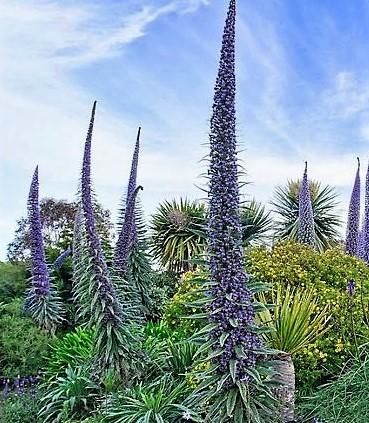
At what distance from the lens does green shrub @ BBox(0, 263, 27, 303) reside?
14.4 meters

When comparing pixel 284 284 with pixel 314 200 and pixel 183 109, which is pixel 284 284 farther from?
pixel 314 200

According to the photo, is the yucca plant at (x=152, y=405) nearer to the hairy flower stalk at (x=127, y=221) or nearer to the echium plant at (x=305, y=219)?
the hairy flower stalk at (x=127, y=221)

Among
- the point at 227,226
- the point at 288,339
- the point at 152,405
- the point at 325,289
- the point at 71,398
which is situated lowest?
the point at 71,398

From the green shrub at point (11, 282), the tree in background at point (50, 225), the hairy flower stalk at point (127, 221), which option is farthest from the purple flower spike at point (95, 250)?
the tree in background at point (50, 225)

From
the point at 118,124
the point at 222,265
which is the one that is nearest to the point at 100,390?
the point at 222,265

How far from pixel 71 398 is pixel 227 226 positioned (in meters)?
4.12

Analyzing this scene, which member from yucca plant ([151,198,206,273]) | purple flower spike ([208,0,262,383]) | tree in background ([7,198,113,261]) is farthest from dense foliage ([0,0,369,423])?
tree in background ([7,198,113,261])

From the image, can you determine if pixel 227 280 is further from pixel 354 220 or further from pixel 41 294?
pixel 41 294

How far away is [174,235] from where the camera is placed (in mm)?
17016

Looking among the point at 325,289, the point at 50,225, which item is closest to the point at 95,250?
the point at 325,289

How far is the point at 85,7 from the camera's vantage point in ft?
32.0

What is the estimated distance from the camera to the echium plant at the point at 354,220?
11.4 metres

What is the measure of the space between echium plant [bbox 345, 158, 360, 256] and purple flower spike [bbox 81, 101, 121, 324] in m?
5.69

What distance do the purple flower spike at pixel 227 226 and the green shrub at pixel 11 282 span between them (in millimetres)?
10037
